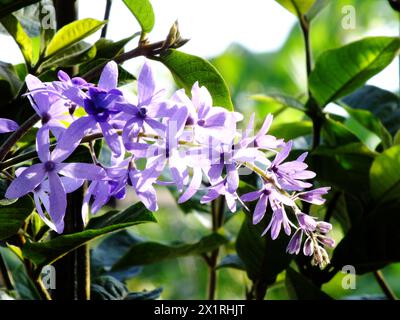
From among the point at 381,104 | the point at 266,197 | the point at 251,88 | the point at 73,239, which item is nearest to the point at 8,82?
the point at 73,239

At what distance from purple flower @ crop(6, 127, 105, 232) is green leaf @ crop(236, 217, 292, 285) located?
0.29m

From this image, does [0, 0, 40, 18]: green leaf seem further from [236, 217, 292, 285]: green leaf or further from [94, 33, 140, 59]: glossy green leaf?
[236, 217, 292, 285]: green leaf

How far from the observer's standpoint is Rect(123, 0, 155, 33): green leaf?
551 mm

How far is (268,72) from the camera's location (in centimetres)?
305

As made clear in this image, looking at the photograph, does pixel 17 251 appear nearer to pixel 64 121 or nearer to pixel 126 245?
pixel 64 121

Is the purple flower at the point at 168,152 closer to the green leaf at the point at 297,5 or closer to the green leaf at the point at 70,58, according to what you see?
the green leaf at the point at 70,58

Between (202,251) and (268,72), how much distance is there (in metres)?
2.35

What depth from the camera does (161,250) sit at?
2.53 feet

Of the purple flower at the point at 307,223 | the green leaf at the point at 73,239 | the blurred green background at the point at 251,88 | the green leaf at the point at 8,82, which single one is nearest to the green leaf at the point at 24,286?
the green leaf at the point at 73,239

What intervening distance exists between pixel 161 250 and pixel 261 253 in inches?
5.1

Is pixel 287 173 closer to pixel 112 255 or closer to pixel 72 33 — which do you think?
pixel 72 33

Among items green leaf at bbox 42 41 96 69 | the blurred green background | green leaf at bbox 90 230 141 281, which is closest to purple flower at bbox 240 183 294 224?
green leaf at bbox 42 41 96 69

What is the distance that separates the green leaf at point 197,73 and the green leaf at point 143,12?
3cm

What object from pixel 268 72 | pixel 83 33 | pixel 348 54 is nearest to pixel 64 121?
pixel 83 33
